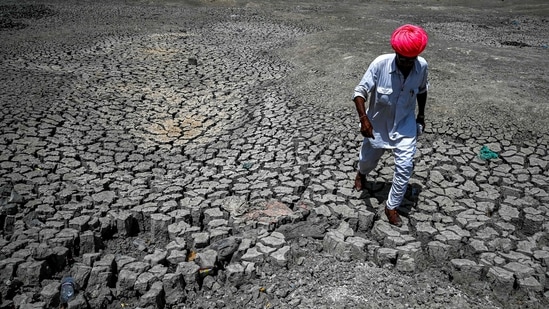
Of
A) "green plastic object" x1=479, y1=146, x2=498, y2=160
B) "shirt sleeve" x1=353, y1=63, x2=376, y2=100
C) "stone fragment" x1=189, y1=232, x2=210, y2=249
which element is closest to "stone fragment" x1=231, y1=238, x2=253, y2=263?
"stone fragment" x1=189, y1=232, x2=210, y2=249

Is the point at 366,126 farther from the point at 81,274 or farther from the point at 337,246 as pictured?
the point at 81,274

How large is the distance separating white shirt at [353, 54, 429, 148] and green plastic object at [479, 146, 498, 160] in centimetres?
141

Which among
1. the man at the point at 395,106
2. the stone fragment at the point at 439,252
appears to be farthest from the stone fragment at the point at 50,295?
the stone fragment at the point at 439,252

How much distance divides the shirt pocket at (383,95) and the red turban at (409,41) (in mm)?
311

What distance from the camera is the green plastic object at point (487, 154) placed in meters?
4.09

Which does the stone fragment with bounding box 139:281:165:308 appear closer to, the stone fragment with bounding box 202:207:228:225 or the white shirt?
the stone fragment with bounding box 202:207:228:225

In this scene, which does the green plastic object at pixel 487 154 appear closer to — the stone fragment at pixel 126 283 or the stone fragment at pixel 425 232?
the stone fragment at pixel 425 232

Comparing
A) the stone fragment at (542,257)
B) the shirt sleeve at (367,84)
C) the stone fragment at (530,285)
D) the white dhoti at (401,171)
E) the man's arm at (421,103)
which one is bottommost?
the stone fragment at (530,285)

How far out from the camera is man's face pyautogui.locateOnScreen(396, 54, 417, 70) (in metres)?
2.88

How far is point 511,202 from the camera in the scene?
11.4ft

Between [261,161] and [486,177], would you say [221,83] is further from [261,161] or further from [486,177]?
[486,177]

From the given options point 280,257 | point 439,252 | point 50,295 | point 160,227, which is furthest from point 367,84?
point 50,295

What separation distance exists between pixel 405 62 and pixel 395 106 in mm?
355

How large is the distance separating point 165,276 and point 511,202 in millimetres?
2898
